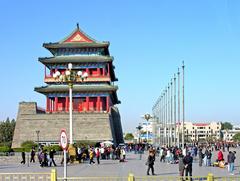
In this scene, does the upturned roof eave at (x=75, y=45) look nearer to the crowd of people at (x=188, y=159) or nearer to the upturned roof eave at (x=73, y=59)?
the upturned roof eave at (x=73, y=59)

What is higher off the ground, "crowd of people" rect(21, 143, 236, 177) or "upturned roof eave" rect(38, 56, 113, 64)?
"upturned roof eave" rect(38, 56, 113, 64)

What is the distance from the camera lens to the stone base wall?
65125 mm

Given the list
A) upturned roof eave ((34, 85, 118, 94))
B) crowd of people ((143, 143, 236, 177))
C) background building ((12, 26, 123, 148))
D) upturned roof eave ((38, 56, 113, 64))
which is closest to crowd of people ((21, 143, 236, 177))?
crowd of people ((143, 143, 236, 177))

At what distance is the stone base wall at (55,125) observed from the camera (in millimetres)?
65125

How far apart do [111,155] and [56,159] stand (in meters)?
7.18

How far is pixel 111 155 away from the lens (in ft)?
149

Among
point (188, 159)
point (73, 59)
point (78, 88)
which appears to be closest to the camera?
point (188, 159)

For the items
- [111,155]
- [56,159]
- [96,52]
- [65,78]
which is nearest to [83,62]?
[96,52]

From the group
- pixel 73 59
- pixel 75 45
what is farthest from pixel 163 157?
pixel 75 45

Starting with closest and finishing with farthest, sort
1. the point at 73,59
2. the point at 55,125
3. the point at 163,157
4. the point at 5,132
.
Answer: the point at 163,157
the point at 55,125
the point at 73,59
the point at 5,132

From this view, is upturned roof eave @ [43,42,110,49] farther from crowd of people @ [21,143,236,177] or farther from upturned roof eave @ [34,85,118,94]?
crowd of people @ [21,143,236,177]

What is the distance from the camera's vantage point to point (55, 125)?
66.1m

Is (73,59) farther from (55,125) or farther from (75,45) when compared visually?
(55,125)

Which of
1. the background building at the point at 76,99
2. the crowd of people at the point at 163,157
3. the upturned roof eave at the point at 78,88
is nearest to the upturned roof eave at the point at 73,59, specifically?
the background building at the point at 76,99
